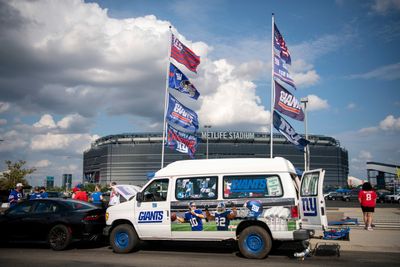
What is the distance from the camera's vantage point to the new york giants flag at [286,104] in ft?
55.3

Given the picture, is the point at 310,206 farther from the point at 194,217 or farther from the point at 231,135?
the point at 231,135

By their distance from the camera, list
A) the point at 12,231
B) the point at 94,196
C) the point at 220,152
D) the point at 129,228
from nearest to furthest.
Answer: the point at 129,228 < the point at 12,231 < the point at 94,196 < the point at 220,152

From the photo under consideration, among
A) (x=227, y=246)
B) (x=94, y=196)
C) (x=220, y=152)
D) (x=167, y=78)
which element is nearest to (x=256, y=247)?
(x=227, y=246)

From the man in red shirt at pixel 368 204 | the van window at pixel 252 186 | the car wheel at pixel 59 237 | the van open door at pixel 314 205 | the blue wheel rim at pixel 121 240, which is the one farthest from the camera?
the man in red shirt at pixel 368 204

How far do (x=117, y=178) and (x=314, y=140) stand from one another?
3133 inches

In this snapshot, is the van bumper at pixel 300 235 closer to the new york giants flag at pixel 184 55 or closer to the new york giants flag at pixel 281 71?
the new york giants flag at pixel 281 71

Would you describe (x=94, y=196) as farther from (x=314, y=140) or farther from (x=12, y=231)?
(x=314, y=140)

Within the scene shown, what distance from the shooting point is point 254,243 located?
899cm

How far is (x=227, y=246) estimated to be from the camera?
442 inches

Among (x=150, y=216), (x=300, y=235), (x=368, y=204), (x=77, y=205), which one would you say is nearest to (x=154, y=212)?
(x=150, y=216)

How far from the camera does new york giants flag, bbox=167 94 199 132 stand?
19000 millimetres

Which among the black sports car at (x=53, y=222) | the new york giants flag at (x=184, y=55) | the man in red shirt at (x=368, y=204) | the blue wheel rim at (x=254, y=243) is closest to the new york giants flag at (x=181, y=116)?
the new york giants flag at (x=184, y=55)

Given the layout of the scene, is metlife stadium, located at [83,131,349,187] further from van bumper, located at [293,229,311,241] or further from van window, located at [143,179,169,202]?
van bumper, located at [293,229,311,241]

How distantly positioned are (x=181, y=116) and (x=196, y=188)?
1004 cm
